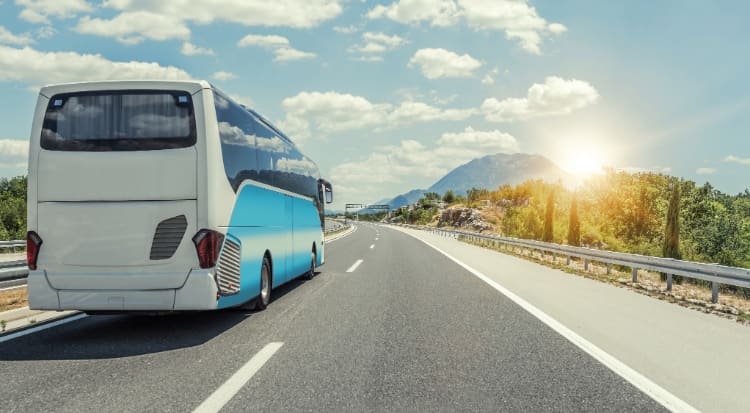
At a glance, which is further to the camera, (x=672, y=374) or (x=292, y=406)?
(x=672, y=374)

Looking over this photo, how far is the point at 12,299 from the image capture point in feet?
31.8

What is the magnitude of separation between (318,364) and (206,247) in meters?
2.25

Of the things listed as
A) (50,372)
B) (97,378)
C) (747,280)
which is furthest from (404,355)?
(747,280)

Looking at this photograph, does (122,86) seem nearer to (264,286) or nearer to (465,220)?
(264,286)

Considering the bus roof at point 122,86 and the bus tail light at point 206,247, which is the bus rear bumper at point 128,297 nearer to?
the bus tail light at point 206,247

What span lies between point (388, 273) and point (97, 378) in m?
9.95

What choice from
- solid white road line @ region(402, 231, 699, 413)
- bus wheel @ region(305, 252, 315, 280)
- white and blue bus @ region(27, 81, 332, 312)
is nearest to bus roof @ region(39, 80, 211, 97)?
white and blue bus @ region(27, 81, 332, 312)

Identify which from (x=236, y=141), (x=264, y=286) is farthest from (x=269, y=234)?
(x=236, y=141)

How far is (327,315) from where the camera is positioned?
8.08 meters

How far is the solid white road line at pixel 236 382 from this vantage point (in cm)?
399

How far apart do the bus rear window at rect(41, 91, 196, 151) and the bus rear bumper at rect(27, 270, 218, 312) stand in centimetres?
162

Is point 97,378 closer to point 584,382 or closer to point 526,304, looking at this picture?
point 584,382

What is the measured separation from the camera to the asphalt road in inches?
164

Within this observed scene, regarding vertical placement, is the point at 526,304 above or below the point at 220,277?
below
